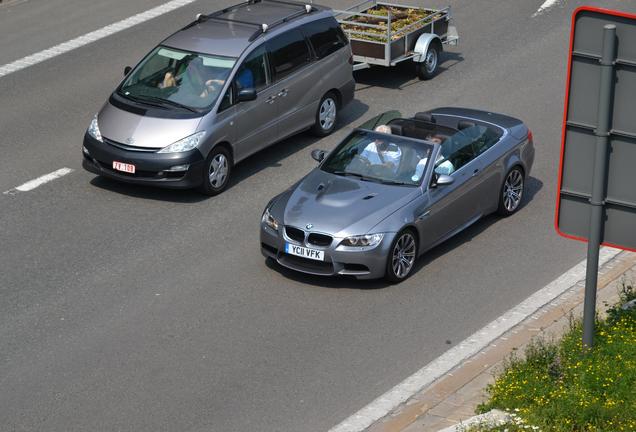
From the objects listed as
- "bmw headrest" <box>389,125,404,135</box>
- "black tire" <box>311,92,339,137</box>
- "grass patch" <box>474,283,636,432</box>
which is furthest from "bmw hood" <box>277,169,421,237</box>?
"black tire" <box>311,92,339,137</box>

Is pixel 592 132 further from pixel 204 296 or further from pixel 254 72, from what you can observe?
pixel 254 72

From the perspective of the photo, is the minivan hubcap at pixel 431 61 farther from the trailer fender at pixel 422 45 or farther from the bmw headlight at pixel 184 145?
the bmw headlight at pixel 184 145

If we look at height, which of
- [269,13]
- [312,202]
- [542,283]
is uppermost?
[269,13]

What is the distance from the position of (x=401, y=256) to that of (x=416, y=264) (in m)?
0.65

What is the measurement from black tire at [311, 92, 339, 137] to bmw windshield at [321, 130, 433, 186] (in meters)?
3.40

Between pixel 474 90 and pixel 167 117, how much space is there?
20.4ft

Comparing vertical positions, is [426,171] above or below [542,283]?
above

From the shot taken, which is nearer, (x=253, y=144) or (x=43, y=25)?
(x=253, y=144)

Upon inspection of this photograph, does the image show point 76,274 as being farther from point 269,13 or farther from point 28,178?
point 269,13

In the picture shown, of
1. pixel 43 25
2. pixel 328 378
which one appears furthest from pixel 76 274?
pixel 43 25

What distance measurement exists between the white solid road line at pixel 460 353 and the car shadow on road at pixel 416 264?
59.0 inches

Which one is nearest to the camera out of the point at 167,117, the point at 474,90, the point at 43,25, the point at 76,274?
the point at 76,274

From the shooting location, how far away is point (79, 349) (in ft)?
38.9

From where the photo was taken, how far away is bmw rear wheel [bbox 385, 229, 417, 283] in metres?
13.3
